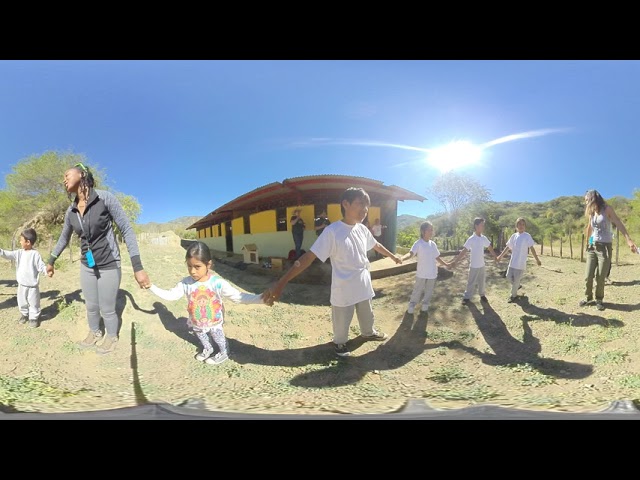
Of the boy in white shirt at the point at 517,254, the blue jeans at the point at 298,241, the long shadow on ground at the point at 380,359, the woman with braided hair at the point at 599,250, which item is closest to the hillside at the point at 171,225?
the blue jeans at the point at 298,241

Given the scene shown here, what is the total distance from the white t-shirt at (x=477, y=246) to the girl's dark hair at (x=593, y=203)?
0.40 metres

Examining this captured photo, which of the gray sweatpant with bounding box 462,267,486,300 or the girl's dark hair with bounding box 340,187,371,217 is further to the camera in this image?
the gray sweatpant with bounding box 462,267,486,300

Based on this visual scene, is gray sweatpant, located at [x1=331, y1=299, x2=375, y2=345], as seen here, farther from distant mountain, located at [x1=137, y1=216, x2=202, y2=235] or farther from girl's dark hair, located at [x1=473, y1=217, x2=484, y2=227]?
distant mountain, located at [x1=137, y1=216, x2=202, y2=235]

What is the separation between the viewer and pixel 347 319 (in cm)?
105

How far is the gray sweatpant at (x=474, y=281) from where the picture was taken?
3.32 feet

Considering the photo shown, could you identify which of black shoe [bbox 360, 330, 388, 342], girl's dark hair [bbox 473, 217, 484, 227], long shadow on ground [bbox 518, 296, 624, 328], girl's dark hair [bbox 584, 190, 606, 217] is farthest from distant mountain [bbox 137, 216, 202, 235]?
girl's dark hair [bbox 584, 190, 606, 217]

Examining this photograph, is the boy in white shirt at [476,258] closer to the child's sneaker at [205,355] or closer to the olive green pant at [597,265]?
the olive green pant at [597,265]

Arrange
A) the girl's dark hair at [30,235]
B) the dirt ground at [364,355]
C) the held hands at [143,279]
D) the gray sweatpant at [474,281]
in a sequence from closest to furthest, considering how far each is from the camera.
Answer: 1. the dirt ground at [364,355]
2. the gray sweatpant at [474,281]
3. the held hands at [143,279]
4. the girl's dark hair at [30,235]

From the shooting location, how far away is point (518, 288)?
3.44 feet

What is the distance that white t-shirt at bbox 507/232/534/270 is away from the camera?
995 millimetres

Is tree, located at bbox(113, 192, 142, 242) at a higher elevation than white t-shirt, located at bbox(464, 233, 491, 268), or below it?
higher

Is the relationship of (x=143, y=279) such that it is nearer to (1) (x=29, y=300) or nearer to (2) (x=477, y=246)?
(1) (x=29, y=300)

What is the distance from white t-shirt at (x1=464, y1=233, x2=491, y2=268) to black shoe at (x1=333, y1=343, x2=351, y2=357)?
2.10 feet

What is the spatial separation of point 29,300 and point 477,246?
7.22ft
